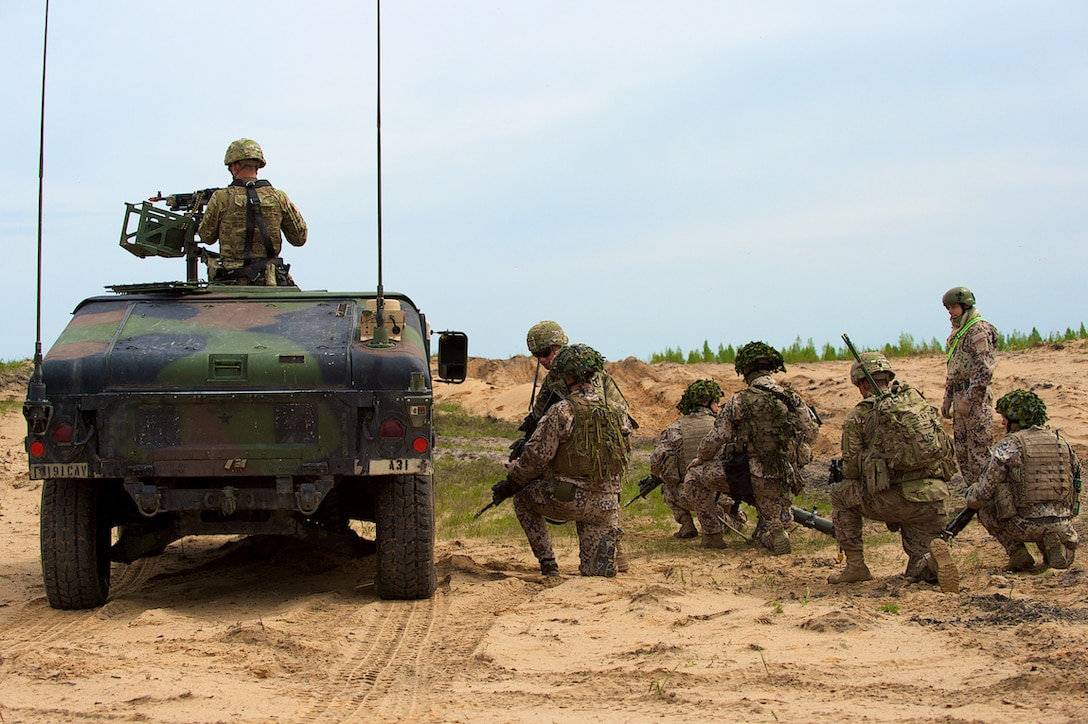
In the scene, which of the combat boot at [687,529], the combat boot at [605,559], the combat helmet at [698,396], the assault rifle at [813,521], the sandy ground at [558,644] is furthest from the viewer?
the combat boot at [687,529]

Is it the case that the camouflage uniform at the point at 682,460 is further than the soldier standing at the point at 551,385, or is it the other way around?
the camouflage uniform at the point at 682,460

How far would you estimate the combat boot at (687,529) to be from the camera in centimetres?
1078

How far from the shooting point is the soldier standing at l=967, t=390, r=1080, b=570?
25.6 feet

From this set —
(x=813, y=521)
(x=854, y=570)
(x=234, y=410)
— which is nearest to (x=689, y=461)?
(x=813, y=521)

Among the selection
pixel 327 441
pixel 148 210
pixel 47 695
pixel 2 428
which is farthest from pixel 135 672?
pixel 2 428

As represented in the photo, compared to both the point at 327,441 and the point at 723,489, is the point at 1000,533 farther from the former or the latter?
the point at 327,441

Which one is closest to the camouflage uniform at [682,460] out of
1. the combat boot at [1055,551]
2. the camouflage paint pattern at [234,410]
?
the combat boot at [1055,551]

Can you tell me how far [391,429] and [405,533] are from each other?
67 cm

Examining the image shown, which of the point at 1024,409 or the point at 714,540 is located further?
the point at 714,540

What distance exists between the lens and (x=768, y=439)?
9.52 meters

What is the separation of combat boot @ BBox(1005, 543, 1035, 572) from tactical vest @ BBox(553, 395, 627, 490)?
2521 millimetres

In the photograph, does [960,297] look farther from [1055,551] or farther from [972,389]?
[1055,551]

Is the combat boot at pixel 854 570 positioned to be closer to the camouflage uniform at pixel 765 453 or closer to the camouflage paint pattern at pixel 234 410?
the camouflage uniform at pixel 765 453

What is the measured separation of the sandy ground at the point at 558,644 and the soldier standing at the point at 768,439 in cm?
43
